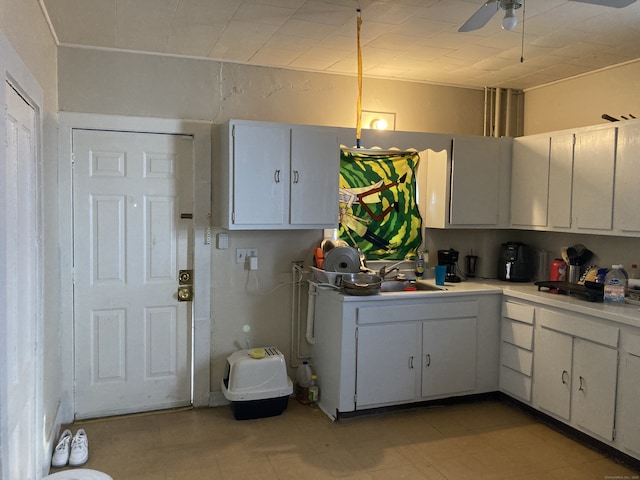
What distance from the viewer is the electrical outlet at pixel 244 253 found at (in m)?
3.93

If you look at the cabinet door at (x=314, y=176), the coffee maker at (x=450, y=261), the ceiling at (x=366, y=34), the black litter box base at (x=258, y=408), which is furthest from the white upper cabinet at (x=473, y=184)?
the black litter box base at (x=258, y=408)

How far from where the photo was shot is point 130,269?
12.2 feet

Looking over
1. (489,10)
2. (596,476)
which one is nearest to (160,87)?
(489,10)

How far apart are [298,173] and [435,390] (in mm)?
1858

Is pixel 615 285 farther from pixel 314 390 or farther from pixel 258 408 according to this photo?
pixel 258 408

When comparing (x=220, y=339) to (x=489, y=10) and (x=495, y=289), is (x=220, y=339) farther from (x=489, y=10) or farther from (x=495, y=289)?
(x=489, y=10)

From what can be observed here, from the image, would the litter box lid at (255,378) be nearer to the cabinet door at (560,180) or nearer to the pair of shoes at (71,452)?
the pair of shoes at (71,452)

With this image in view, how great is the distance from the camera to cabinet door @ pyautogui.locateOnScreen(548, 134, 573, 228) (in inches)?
147

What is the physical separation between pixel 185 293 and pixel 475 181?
239 centimetres

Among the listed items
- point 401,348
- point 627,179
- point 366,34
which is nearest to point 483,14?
point 366,34

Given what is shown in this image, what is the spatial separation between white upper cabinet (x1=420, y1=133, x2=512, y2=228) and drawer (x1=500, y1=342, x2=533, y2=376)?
982 mm

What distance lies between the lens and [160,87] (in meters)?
3.68

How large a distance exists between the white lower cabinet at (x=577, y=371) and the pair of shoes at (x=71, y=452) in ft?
9.67

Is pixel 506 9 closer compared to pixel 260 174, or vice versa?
pixel 506 9
